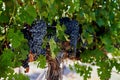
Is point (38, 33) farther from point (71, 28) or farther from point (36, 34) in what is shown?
point (71, 28)

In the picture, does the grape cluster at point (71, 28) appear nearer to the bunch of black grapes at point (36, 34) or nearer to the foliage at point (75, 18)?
the foliage at point (75, 18)

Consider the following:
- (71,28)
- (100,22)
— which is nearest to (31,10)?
(71,28)

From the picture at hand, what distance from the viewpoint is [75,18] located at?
8.65 feet

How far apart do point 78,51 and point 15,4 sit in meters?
1.09

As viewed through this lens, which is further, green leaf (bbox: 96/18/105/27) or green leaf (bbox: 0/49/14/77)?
green leaf (bbox: 96/18/105/27)

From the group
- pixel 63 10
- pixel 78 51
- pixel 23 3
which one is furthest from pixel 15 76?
pixel 78 51

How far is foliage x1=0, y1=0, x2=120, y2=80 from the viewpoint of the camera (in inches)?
79.2

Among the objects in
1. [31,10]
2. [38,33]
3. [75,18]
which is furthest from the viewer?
[75,18]

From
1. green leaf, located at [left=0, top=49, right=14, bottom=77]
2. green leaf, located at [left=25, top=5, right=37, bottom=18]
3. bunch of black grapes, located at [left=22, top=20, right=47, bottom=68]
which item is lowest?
green leaf, located at [left=0, top=49, right=14, bottom=77]

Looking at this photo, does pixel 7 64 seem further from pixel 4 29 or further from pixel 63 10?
pixel 63 10

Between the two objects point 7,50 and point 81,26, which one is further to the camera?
point 81,26

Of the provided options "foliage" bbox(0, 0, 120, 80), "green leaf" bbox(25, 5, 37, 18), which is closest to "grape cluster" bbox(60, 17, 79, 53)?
"foliage" bbox(0, 0, 120, 80)

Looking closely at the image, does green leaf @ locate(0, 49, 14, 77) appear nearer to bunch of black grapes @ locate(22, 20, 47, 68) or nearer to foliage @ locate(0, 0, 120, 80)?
foliage @ locate(0, 0, 120, 80)

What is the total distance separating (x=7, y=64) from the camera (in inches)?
80.7
